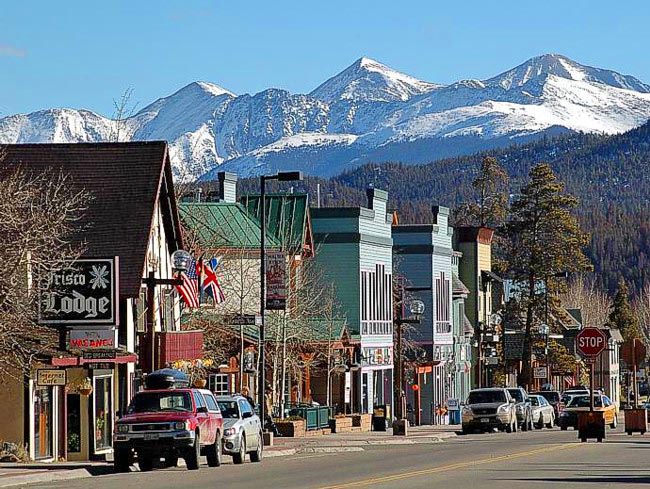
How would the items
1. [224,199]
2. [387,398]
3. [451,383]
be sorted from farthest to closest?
1. [451,383]
2. [387,398]
3. [224,199]

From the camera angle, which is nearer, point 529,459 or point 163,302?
point 529,459

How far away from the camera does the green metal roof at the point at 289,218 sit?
2532 inches

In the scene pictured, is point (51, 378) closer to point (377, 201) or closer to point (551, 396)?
point (377, 201)

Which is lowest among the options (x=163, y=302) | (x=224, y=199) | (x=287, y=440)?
(x=287, y=440)

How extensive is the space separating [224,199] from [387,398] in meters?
13.1

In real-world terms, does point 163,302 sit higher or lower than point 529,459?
higher

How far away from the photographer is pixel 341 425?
59.3 m

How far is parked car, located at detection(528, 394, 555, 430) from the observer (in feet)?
217

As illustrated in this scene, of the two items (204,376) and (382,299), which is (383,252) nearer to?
(382,299)

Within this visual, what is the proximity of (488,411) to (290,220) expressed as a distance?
39.8 ft

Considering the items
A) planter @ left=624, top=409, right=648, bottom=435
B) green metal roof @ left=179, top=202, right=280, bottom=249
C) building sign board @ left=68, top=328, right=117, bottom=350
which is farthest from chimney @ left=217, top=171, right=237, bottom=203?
building sign board @ left=68, top=328, right=117, bottom=350

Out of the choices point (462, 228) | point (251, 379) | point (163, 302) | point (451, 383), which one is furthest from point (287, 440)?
point (462, 228)

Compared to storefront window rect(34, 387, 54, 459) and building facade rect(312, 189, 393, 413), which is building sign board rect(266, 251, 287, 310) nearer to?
storefront window rect(34, 387, 54, 459)

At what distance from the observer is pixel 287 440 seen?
49.7 meters
